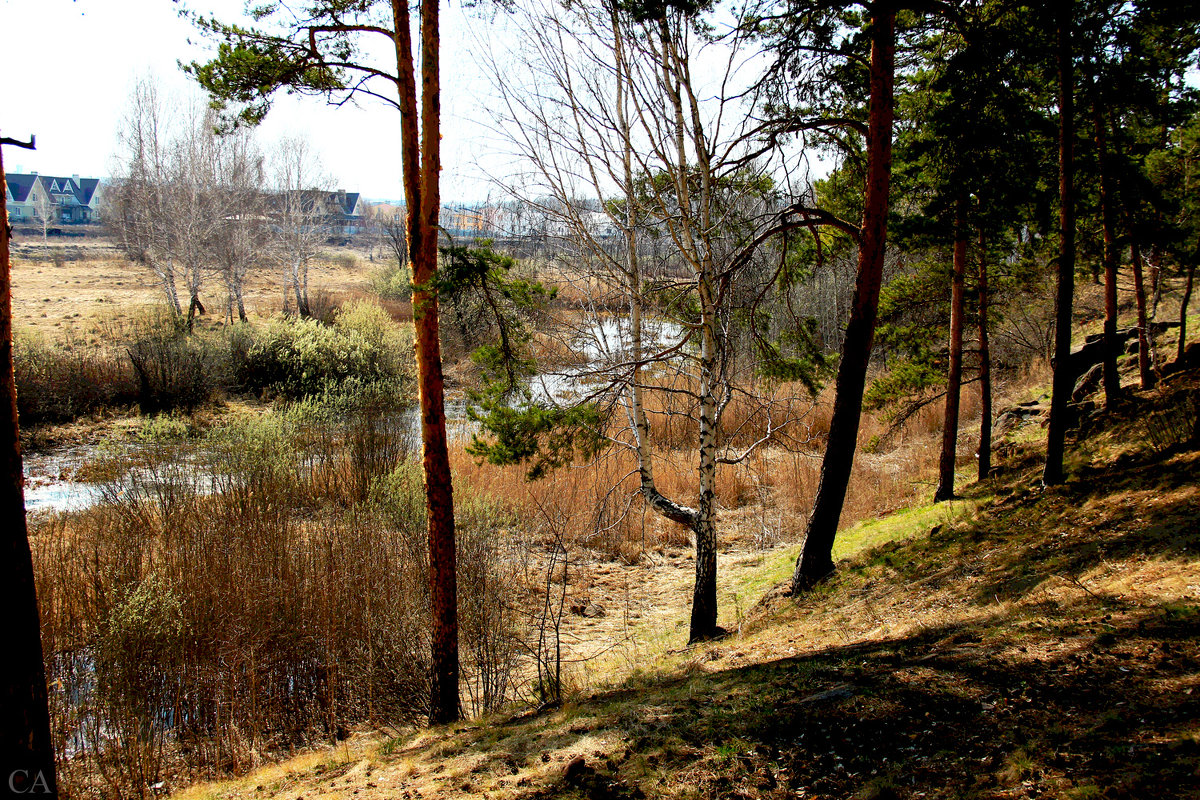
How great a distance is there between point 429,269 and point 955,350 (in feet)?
28.7

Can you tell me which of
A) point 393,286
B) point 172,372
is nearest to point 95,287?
point 393,286

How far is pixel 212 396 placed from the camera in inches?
957

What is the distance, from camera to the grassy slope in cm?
349

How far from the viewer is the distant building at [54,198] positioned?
6875 centimetres

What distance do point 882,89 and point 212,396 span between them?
24164mm

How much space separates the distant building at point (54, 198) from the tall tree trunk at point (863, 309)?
84062mm

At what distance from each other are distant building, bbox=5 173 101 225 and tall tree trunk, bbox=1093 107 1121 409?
8509 cm

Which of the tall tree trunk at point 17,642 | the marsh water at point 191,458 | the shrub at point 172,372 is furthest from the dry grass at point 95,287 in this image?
the tall tree trunk at point 17,642

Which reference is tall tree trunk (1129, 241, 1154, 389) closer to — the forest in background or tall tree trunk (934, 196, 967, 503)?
the forest in background

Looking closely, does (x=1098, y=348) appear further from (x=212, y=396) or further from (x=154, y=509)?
(x=212, y=396)

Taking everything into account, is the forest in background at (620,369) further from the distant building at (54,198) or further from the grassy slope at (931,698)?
the distant building at (54,198)

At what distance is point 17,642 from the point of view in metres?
3.84

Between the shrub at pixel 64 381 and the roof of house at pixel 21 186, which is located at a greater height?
the roof of house at pixel 21 186

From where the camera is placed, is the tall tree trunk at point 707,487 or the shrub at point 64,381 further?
the shrub at point 64,381
